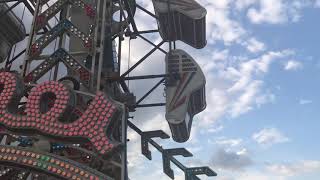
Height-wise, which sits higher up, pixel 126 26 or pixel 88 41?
pixel 126 26

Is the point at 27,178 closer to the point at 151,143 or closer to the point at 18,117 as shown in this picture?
the point at 18,117

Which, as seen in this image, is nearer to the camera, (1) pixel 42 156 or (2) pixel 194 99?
(1) pixel 42 156

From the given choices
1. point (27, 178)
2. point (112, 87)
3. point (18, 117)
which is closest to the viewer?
point (18, 117)

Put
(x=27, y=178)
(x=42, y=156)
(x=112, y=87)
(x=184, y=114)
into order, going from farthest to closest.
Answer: (x=112, y=87) → (x=184, y=114) → (x=27, y=178) → (x=42, y=156)

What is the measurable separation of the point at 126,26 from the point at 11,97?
33.5 feet

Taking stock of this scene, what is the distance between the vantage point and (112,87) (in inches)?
885

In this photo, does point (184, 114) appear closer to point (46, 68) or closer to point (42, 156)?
point (46, 68)

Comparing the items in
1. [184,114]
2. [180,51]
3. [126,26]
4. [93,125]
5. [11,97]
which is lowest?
[93,125]

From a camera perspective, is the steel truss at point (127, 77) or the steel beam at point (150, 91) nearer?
the steel truss at point (127, 77)

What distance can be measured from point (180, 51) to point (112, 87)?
4.03 m

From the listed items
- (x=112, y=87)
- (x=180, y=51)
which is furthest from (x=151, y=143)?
(x=180, y=51)

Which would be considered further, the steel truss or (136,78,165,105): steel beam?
(136,78,165,105): steel beam

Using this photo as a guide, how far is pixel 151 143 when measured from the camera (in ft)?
67.9

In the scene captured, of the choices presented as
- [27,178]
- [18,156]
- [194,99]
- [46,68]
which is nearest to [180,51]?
[194,99]
